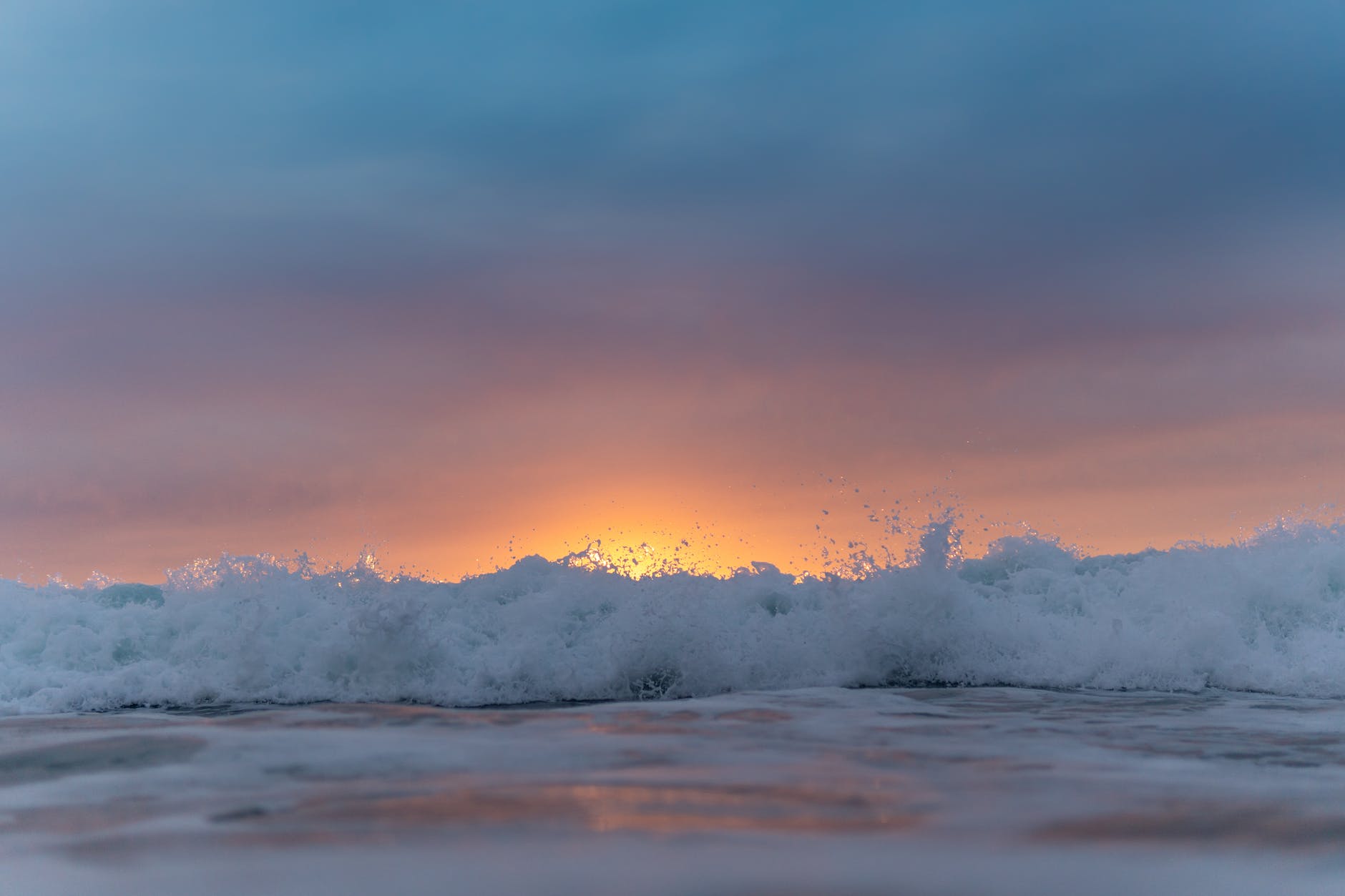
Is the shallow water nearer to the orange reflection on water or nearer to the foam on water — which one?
the orange reflection on water

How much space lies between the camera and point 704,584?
475 inches

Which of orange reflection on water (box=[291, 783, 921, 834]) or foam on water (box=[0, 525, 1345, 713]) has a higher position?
foam on water (box=[0, 525, 1345, 713])

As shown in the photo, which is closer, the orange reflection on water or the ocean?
the ocean

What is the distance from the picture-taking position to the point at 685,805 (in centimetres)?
432

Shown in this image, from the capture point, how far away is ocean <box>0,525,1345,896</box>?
140 inches

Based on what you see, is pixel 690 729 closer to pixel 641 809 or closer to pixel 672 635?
pixel 641 809

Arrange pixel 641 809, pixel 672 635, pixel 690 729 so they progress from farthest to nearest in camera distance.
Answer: pixel 672 635 < pixel 690 729 < pixel 641 809

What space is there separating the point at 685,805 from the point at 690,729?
263 cm

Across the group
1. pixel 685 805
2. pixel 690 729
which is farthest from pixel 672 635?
pixel 685 805

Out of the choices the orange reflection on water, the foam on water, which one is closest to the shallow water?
the orange reflection on water

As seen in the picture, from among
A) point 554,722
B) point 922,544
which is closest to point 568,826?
point 554,722

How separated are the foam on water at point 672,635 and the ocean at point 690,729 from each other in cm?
4

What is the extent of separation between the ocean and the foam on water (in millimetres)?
42

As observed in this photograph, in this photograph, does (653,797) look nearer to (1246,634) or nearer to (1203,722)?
(1203,722)
